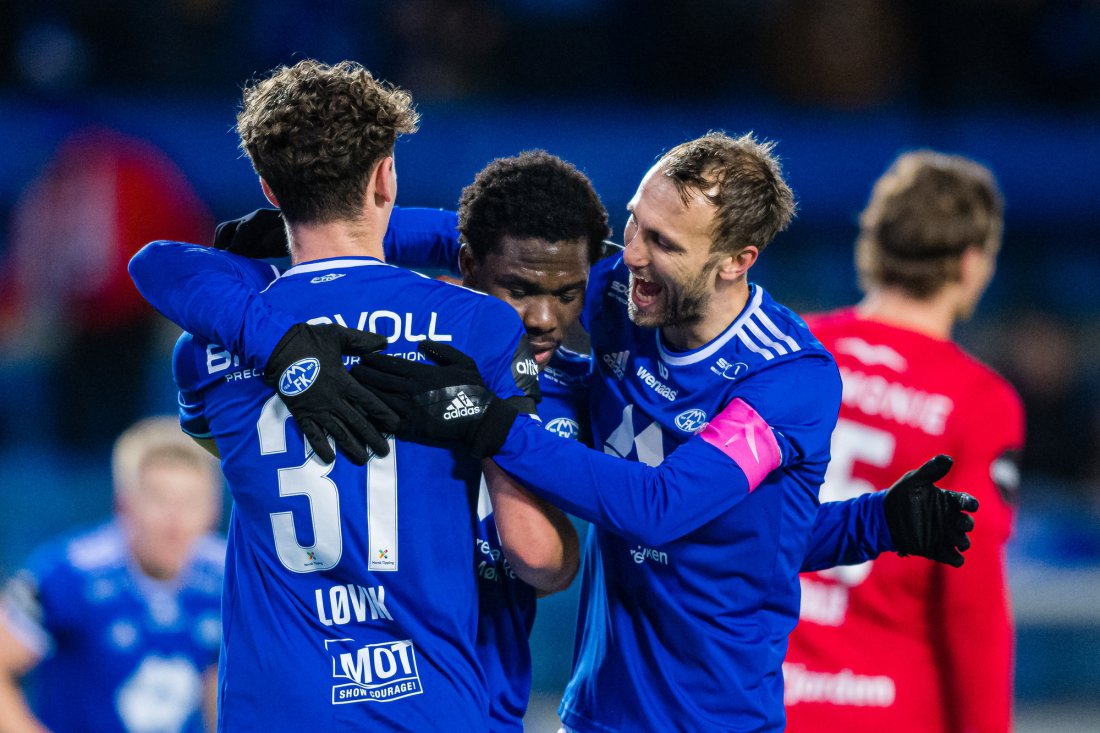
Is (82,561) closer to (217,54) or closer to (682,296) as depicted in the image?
(682,296)

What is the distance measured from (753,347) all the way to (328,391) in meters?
0.99

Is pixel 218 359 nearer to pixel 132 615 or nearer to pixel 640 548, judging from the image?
pixel 640 548

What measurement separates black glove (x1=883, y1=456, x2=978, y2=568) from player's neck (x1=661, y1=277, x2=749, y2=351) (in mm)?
595

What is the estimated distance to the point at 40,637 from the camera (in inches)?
205

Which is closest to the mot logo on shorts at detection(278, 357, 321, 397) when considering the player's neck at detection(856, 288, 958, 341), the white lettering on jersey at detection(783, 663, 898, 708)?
the white lettering on jersey at detection(783, 663, 898, 708)

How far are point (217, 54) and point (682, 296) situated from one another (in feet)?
28.2

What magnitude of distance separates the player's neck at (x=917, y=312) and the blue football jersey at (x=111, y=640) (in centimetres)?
305

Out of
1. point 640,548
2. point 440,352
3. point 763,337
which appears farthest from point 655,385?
point 440,352

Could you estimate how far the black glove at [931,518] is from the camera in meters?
3.04

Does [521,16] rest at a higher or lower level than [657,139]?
higher

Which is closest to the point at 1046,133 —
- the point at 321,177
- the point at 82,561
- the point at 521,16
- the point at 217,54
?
the point at 521,16

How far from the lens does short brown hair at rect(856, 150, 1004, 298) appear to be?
4.16 m

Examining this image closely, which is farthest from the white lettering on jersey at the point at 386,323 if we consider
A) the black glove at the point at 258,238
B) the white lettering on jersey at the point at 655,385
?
the white lettering on jersey at the point at 655,385

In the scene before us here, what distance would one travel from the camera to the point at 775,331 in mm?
2988
